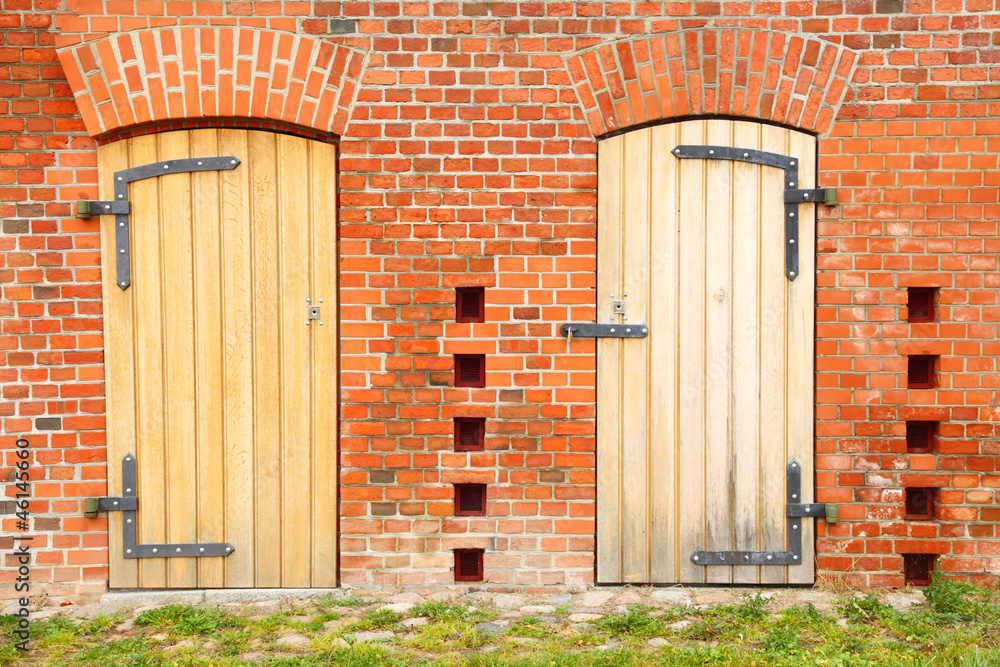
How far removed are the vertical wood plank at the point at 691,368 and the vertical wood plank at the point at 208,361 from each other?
248 cm

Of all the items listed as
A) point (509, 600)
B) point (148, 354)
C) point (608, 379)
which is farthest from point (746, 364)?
point (148, 354)

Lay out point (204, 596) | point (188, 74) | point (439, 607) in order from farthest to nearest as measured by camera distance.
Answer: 1. point (204, 596)
2. point (188, 74)
3. point (439, 607)

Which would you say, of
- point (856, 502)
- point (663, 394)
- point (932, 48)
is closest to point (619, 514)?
point (663, 394)

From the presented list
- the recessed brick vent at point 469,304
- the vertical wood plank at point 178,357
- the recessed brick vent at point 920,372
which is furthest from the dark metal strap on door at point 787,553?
the vertical wood plank at point 178,357

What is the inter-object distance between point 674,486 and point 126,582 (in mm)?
3004

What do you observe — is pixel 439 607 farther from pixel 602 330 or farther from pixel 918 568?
pixel 918 568

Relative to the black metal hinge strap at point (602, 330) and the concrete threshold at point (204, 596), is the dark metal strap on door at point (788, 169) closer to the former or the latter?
the black metal hinge strap at point (602, 330)

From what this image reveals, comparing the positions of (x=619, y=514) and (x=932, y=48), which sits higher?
(x=932, y=48)

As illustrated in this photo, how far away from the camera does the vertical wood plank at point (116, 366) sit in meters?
4.09

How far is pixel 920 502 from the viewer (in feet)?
13.9

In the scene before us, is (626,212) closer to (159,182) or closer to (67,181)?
(159,182)

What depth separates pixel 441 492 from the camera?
4.15 m

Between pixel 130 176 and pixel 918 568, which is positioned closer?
pixel 130 176

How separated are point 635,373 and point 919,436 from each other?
1618mm
